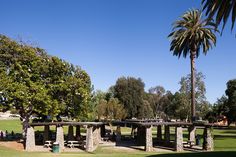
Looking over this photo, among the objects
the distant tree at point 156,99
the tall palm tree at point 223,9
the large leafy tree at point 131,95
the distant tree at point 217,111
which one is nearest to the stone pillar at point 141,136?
the tall palm tree at point 223,9

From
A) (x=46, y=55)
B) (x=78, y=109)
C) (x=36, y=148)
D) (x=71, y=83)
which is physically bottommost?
(x=36, y=148)

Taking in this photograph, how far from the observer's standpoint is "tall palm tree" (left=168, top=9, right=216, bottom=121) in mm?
52625

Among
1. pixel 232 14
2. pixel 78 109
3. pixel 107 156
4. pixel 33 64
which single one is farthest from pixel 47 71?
pixel 232 14

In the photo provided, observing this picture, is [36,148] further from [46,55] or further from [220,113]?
[220,113]

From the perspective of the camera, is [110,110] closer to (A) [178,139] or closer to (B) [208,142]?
(A) [178,139]

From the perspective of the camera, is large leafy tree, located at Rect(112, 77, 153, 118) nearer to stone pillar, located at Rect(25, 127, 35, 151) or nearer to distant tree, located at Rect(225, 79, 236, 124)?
distant tree, located at Rect(225, 79, 236, 124)

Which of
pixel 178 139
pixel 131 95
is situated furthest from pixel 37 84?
pixel 131 95

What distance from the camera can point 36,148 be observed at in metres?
43.2

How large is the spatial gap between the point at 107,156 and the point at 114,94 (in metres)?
67.1

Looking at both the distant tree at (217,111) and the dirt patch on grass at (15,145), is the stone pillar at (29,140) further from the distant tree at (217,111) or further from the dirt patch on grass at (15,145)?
the distant tree at (217,111)

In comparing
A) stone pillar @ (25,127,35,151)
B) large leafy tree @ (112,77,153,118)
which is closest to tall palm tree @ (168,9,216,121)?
stone pillar @ (25,127,35,151)

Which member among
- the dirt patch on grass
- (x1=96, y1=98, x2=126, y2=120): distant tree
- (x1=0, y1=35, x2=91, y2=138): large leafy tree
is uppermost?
(x1=0, y1=35, x2=91, y2=138): large leafy tree

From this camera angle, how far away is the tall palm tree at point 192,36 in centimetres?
5262

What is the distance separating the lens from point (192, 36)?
5272 cm
